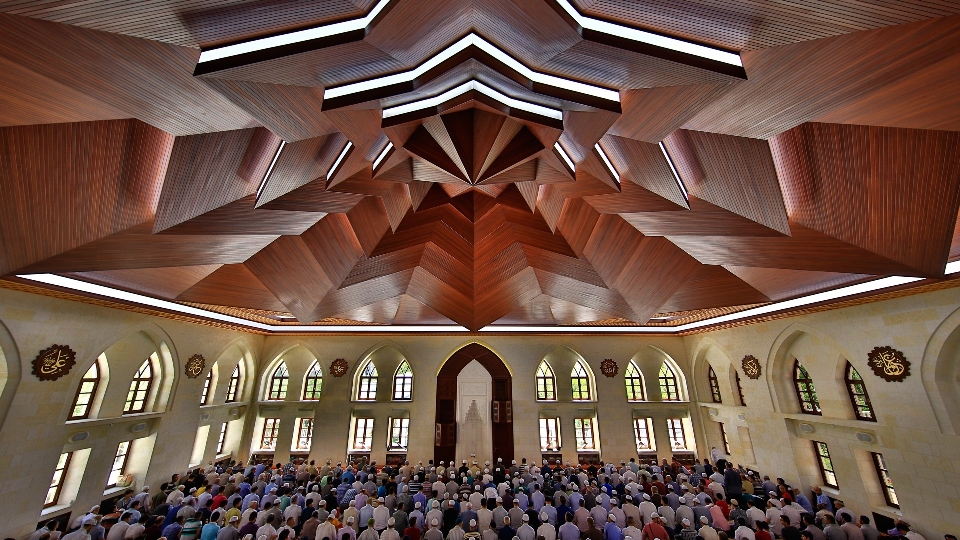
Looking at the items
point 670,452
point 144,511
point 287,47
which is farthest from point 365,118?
point 670,452

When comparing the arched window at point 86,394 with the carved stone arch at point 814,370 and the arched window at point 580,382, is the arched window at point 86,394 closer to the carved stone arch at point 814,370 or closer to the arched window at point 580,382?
the arched window at point 580,382

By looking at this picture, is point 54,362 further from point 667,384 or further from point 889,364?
point 667,384

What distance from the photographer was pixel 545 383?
51.0 feet

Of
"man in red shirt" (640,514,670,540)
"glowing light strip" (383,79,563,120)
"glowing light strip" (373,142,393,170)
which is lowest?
"man in red shirt" (640,514,670,540)

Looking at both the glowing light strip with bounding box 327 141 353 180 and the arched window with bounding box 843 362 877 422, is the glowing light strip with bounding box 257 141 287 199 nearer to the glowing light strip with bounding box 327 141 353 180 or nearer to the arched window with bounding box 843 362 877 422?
the glowing light strip with bounding box 327 141 353 180

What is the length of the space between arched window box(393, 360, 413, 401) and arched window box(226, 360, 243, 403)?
229 inches

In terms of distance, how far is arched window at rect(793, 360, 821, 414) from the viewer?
10.2 m

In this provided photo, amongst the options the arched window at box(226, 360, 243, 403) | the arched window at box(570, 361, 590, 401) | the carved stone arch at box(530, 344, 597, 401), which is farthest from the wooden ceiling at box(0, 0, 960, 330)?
the arched window at box(570, 361, 590, 401)

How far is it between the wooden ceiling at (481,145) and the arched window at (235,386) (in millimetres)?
6878

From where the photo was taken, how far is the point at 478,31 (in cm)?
376

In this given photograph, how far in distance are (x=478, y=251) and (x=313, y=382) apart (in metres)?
10.2

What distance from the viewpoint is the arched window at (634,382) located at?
605 inches

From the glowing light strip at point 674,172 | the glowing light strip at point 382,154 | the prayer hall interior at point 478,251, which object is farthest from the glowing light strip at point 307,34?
the glowing light strip at point 674,172

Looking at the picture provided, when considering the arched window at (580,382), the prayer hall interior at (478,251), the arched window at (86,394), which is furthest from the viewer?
the arched window at (580,382)
